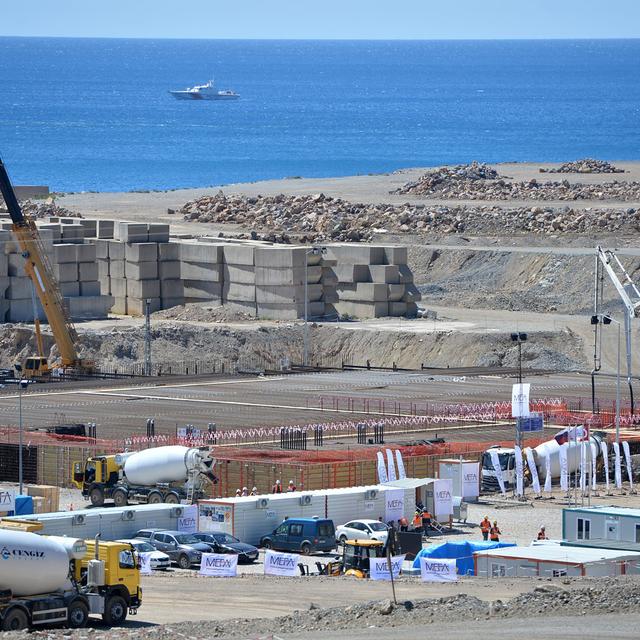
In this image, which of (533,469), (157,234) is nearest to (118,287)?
(157,234)

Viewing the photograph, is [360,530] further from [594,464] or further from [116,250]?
[116,250]

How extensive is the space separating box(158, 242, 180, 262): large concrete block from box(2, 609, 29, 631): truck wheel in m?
55.1

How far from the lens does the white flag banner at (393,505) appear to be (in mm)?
41188

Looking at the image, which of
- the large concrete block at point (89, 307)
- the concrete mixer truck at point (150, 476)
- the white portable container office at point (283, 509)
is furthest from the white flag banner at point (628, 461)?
the large concrete block at point (89, 307)

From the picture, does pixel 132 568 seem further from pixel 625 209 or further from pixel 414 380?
pixel 625 209

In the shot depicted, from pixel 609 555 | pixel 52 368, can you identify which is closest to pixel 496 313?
pixel 52 368

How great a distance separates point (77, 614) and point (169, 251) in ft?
180

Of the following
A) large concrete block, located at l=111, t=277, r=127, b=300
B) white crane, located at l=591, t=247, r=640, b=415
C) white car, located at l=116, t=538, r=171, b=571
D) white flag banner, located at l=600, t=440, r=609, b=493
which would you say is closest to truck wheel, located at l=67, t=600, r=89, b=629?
white car, located at l=116, t=538, r=171, b=571

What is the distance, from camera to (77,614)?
27531 mm

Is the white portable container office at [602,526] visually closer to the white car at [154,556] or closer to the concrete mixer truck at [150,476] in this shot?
the white car at [154,556]

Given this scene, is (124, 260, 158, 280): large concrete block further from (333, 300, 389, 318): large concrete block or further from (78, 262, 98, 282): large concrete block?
(333, 300, 389, 318): large concrete block

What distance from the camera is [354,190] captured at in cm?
12912

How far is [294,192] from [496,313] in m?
50.6

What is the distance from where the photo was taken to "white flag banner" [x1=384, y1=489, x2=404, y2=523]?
4119 centimetres
